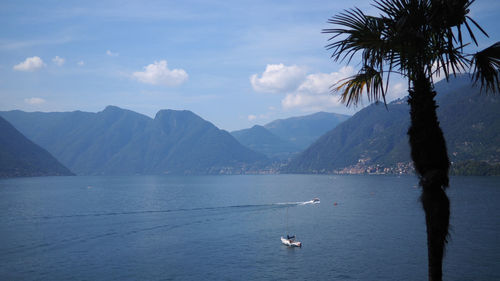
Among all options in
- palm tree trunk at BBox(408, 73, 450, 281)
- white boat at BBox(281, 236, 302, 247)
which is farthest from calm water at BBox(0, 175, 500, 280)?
palm tree trunk at BBox(408, 73, 450, 281)

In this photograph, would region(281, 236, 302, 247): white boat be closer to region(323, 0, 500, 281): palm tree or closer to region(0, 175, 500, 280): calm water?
region(0, 175, 500, 280): calm water

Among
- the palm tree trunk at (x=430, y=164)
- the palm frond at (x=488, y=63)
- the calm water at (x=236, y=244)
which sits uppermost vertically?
the palm frond at (x=488, y=63)

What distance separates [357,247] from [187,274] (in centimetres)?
2857

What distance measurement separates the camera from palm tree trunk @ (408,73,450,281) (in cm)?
722

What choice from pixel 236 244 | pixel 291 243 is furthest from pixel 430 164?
pixel 236 244

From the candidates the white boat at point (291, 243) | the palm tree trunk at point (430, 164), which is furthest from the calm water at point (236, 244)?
the palm tree trunk at point (430, 164)

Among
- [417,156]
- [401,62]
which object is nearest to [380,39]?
[401,62]

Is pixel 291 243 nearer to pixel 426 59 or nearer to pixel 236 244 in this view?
pixel 236 244

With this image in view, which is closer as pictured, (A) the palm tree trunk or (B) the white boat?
(A) the palm tree trunk

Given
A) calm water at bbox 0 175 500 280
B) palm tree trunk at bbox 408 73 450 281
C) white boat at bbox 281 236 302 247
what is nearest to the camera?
palm tree trunk at bbox 408 73 450 281

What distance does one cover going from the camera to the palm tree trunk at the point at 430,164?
23.7 feet

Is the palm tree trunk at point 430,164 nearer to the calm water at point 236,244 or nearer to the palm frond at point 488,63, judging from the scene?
the palm frond at point 488,63

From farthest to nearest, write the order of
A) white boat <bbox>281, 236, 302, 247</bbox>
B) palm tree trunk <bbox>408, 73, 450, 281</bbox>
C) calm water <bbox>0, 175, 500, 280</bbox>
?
white boat <bbox>281, 236, 302, 247</bbox> < calm water <bbox>0, 175, 500, 280</bbox> < palm tree trunk <bbox>408, 73, 450, 281</bbox>

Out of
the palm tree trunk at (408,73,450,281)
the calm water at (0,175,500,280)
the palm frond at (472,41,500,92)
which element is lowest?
the calm water at (0,175,500,280)
